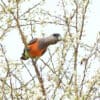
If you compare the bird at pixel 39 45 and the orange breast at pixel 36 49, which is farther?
the orange breast at pixel 36 49

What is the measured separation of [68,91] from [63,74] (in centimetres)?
23

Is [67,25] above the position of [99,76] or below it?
above

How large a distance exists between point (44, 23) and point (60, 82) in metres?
0.45

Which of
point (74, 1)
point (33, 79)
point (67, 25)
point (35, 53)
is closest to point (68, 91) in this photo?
point (33, 79)

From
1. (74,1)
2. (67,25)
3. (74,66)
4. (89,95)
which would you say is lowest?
(89,95)

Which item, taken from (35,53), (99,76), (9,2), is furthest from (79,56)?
(35,53)

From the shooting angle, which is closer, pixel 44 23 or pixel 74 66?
pixel 74 66

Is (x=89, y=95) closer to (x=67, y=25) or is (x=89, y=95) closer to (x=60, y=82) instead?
(x=60, y=82)

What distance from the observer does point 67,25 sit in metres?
2.23

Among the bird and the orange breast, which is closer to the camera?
the bird

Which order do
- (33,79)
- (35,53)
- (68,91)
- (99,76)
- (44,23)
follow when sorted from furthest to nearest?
1. (35,53)
2. (44,23)
3. (33,79)
4. (99,76)
5. (68,91)

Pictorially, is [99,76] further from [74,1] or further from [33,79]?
[74,1]

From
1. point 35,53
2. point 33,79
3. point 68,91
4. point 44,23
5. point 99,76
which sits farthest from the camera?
point 35,53

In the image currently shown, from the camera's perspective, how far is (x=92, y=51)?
6.76 ft
